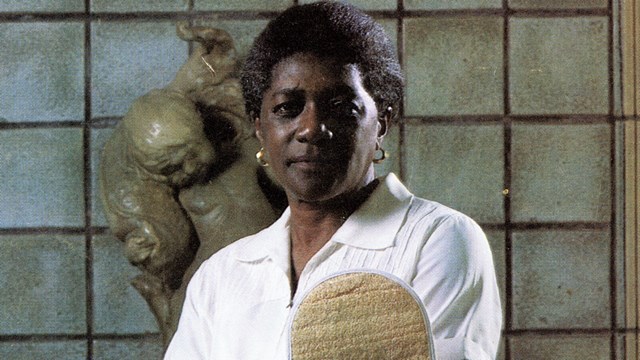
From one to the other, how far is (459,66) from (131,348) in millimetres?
603

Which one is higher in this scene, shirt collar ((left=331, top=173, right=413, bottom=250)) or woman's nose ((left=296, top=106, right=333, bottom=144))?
woman's nose ((left=296, top=106, right=333, bottom=144))

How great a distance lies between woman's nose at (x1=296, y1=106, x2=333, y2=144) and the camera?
92cm

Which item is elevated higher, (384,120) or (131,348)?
(384,120)

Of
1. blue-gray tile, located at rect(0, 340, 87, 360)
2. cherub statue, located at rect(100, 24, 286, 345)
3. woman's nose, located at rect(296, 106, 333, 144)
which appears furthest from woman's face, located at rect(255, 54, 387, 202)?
blue-gray tile, located at rect(0, 340, 87, 360)

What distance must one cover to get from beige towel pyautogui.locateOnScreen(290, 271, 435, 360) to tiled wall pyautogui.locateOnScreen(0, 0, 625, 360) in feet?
2.53

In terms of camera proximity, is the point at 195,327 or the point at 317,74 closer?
the point at 317,74

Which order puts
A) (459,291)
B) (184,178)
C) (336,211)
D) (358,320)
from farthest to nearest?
1. (184,178)
2. (336,211)
3. (459,291)
4. (358,320)

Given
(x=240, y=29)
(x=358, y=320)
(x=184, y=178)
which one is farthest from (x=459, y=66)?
(x=358, y=320)

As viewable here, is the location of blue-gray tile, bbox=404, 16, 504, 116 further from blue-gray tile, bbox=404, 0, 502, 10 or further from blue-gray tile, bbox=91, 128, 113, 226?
blue-gray tile, bbox=91, 128, 113, 226

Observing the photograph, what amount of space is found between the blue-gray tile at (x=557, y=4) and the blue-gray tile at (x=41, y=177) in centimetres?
64

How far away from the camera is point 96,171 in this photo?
151 centimetres

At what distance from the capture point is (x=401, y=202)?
99 centimetres

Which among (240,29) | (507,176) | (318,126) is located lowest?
(507,176)

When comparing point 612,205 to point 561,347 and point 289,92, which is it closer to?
point 561,347
